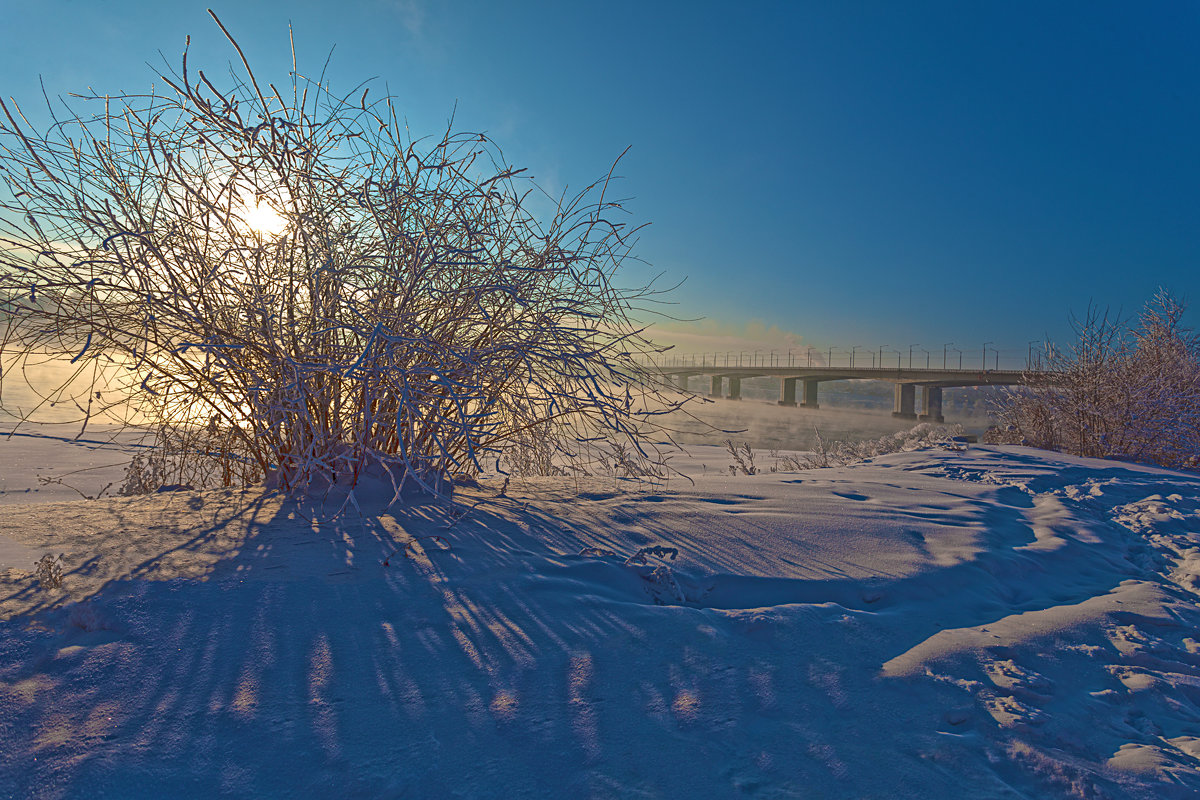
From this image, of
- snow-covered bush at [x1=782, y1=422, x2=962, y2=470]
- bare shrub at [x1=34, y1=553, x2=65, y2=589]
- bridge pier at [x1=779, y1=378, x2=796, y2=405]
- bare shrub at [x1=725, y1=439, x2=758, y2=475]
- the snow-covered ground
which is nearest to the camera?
the snow-covered ground

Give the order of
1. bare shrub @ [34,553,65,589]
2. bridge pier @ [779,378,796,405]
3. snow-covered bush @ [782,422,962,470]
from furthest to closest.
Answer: bridge pier @ [779,378,796,405] < snow-covered bush @ [782,422,962,470] < bare shrub @ [34,553,65,589]

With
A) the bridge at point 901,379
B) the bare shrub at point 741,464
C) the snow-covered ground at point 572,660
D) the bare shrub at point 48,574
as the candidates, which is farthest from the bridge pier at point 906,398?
the bare shrub at point 48,574

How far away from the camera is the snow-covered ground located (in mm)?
1011

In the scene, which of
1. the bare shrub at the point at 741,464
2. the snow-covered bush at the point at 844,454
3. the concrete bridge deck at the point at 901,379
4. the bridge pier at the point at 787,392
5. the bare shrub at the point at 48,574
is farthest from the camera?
the bridge pier at the point at 787,392

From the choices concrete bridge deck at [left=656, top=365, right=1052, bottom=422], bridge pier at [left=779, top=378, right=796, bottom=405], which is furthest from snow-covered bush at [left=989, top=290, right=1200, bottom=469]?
bridge pier at [left=779, top=378, right=796, bottom=405]

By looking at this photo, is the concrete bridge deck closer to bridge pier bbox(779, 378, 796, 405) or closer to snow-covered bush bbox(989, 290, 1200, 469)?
bridge pier bbox(779, 378, 796, 405)

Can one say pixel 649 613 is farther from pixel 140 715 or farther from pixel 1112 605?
pixel 1112 605

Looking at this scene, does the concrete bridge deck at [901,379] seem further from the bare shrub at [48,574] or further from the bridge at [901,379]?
the bare shrub at [48,574]

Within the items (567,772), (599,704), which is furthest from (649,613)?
(567,772)

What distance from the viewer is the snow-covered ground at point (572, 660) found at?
1.01m

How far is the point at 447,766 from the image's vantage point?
100 cm

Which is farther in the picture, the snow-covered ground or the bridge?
the bridge

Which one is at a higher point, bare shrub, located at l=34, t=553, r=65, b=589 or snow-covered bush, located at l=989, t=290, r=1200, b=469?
snow-covered bush, located at l=989, t=290, r=1200, b=469

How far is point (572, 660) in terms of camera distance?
1360 millimetres
